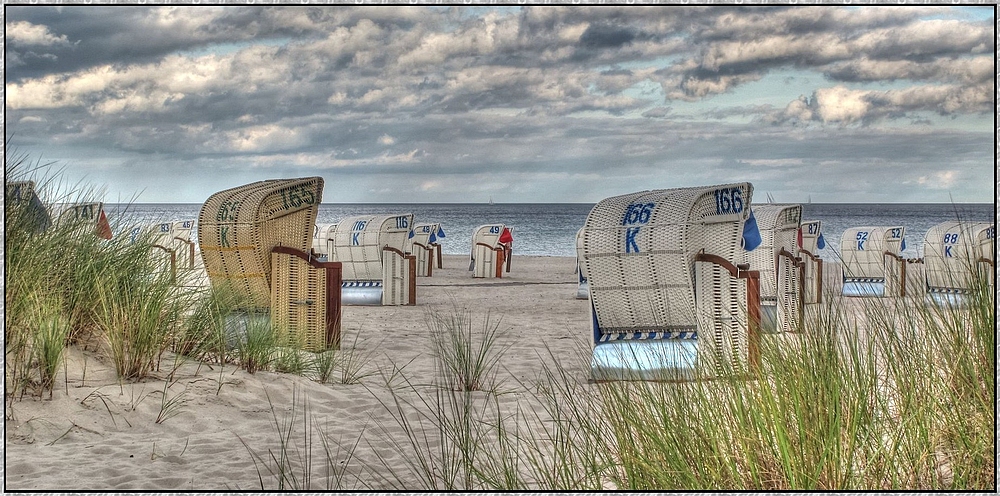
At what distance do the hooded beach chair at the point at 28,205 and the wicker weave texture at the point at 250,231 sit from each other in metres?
2.36

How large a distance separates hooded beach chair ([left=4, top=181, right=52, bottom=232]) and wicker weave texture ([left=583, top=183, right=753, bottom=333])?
3658 millimetres

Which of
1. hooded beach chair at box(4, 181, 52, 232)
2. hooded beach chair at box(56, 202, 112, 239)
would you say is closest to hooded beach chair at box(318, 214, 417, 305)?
hooded beach chair at box(56, 202, 112, 239)

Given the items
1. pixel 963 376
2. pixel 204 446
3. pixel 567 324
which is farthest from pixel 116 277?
pixel 567 324

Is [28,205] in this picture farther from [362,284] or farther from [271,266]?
[362,284]

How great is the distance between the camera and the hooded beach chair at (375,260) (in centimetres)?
1294

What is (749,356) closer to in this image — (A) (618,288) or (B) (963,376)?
(B) (963,376)

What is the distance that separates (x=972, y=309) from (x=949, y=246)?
10485 millimetres

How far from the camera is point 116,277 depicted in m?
5.17

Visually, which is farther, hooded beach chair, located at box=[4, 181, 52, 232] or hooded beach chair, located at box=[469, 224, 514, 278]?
hooded beach chair, located at box=[469, 224, 514, 278]

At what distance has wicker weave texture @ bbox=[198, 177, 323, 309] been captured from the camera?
7723mm

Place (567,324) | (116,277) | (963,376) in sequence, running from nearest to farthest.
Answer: (963,376) → (116,277) → (567,324)

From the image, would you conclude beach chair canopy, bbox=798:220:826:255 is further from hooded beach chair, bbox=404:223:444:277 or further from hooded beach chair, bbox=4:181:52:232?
hooded beach chair, bbox=4:181:52:232

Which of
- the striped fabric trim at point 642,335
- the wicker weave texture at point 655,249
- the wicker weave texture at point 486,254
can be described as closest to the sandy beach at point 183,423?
the striped fabric trim at point 642,335

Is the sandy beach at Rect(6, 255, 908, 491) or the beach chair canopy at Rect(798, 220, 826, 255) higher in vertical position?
the beach chair canopy at Rect(798, 220, 826, 255)
